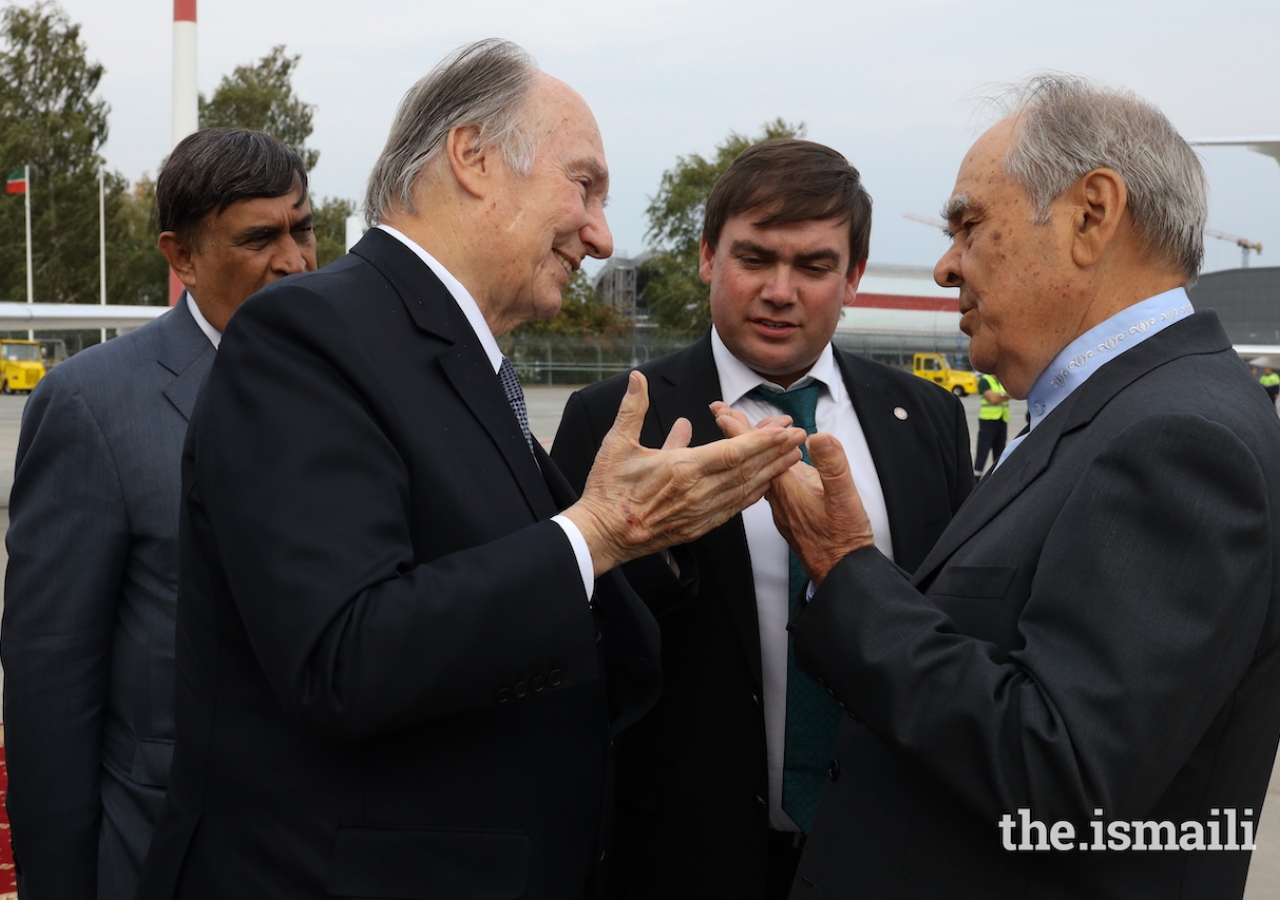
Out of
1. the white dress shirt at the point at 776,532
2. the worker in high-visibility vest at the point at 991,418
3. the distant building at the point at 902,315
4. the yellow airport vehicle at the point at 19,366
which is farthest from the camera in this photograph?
the distant building at the point at 902,315

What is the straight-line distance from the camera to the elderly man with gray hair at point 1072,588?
1466 mm

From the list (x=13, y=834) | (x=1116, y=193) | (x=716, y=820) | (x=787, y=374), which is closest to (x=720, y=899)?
(x=716, y=820)

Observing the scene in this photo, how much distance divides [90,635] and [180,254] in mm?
901

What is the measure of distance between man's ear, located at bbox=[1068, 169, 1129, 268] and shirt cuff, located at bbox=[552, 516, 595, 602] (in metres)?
0.94

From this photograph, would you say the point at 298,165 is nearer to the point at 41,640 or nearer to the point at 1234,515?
the point at 41,640

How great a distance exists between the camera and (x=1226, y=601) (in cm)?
145

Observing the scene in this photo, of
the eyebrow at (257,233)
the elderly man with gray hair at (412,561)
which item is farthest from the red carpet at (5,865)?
the elderly man with gray hair at (412,561)

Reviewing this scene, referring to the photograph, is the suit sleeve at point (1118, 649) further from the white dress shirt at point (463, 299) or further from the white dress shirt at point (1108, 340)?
the white dress shirt at point (463, 299)

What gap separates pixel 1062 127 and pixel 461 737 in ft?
4.49

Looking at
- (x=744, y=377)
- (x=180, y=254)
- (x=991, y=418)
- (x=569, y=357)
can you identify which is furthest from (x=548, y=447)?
(x=569, y=357)

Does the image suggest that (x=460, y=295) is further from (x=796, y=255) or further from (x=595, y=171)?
(x=796, y=255)

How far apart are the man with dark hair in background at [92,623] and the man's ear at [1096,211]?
1669 mm

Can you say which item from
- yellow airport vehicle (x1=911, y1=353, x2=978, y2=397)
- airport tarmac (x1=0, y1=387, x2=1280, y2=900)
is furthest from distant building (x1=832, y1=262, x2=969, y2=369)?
airport tarmac (x1=0, y1=387, x2=1280, y2=900)

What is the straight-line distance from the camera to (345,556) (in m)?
1.41
